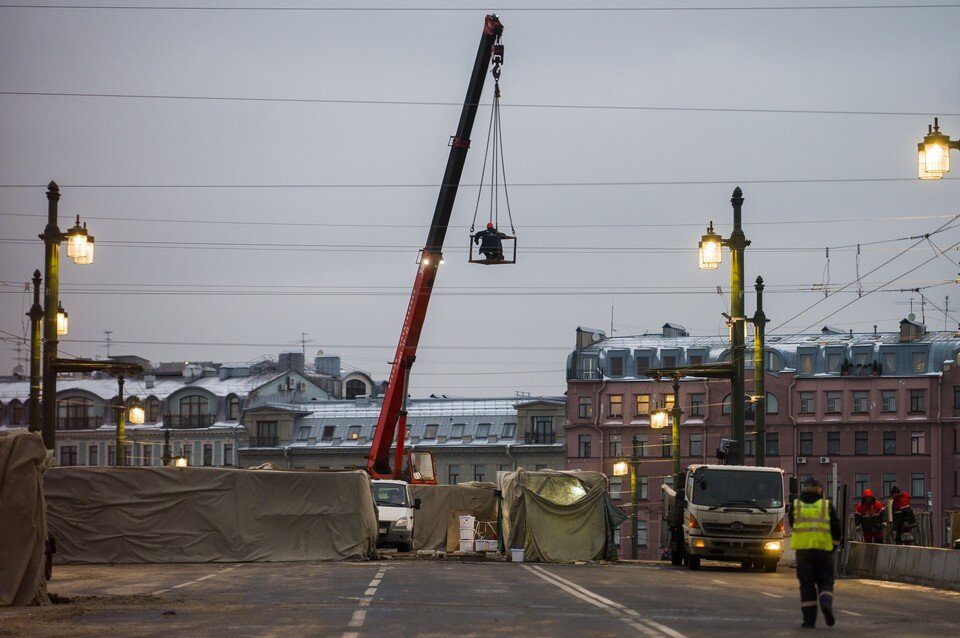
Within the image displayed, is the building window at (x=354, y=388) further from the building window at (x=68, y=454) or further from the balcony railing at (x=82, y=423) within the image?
the building window at (x=68, y=454)

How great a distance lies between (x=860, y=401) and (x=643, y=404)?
48.1 ft

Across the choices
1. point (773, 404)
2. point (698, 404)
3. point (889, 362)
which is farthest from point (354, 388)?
point (889, 362)

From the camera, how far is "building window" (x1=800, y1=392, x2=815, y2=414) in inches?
3932

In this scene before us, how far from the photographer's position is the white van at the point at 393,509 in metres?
45.0

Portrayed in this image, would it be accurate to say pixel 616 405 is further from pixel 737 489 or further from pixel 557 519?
pixel 737 489

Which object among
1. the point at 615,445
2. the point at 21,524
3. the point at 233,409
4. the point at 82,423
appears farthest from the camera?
the point at 82,423

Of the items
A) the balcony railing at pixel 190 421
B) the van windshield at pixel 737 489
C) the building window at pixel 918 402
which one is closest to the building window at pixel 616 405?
the building window at pixel 918 402

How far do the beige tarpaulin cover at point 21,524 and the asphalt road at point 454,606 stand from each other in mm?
635

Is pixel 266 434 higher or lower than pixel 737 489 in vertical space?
lower

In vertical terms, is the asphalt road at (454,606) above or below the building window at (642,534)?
above

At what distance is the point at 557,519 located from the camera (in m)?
41.3

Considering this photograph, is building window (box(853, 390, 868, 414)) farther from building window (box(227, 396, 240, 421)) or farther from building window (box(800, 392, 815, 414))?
building window (box(227, 396, 240, 421))

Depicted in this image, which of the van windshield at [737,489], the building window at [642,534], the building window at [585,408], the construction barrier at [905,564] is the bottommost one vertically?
the building window at [642,534]

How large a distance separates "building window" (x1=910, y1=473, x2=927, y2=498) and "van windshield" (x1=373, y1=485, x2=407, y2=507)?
58.7m
